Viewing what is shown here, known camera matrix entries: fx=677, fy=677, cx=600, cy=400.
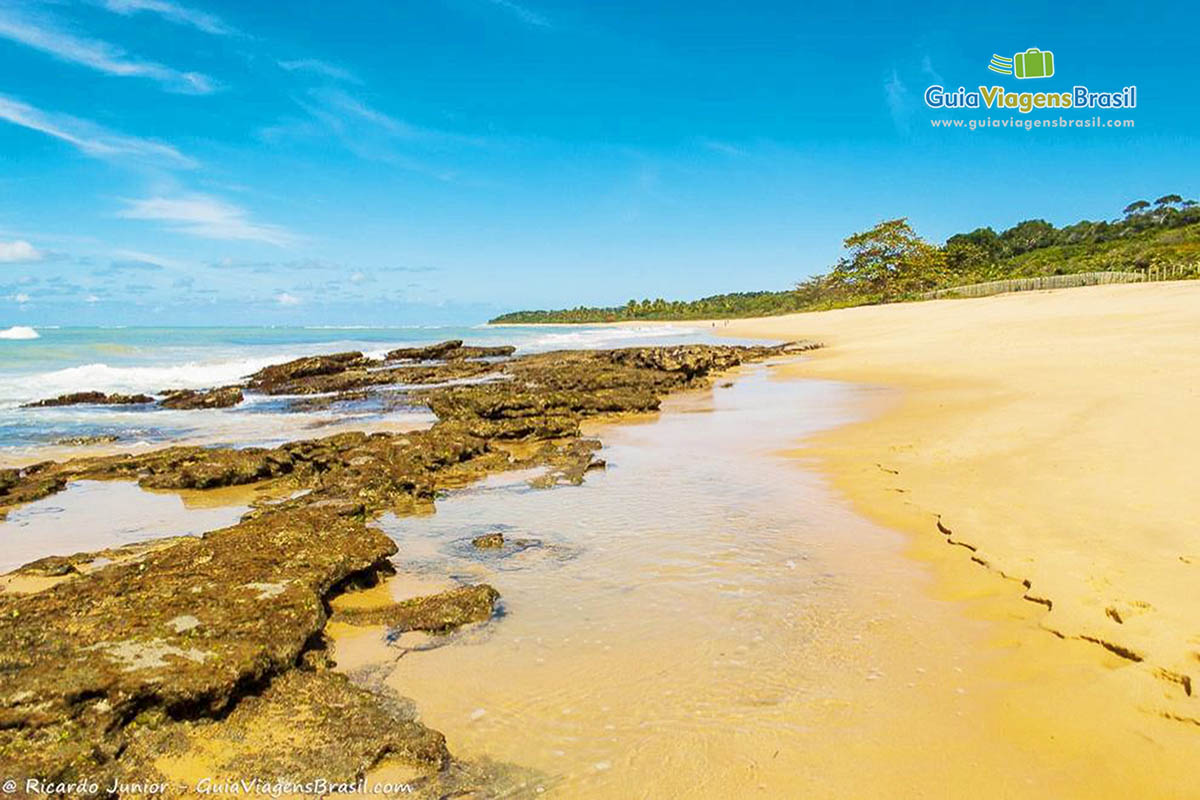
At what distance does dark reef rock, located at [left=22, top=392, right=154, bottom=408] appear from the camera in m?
20.3

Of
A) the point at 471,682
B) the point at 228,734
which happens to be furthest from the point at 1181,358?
the point at 228,734

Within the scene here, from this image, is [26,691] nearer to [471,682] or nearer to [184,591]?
[184,591]

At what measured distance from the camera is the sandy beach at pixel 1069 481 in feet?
14.3

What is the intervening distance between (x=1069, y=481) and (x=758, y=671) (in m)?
5.37

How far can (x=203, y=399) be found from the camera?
20125mm

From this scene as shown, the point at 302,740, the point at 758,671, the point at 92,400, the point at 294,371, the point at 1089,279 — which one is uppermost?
the point at 1089,279

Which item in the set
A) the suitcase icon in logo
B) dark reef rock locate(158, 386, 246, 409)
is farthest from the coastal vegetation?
dark reef rock locate(158, 386, 246, 409)

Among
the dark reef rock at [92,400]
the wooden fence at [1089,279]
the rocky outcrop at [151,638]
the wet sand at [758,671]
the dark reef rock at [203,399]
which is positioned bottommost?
the wet sand at [758,671]

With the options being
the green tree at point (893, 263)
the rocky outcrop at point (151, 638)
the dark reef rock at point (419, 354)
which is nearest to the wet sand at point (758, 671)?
the rocky outcrop at point (151, 638)

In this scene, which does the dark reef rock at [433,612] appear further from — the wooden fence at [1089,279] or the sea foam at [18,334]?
the sea foam at [18,334]

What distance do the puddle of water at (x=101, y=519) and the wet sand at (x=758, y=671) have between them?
301cm

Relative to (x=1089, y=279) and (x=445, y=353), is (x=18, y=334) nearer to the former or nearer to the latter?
(x=445, y=353)

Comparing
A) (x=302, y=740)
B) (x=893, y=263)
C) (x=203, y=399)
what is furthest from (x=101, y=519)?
(x=893, y=263)

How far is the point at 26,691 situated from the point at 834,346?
117 ft
